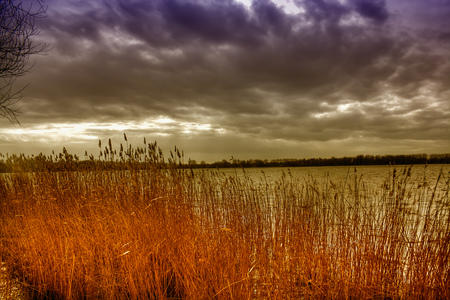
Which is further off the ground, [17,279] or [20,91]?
[20,91]

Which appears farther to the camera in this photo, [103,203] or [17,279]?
[103,203]

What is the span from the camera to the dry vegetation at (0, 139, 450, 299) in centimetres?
364

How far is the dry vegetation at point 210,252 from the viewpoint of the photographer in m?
3.64

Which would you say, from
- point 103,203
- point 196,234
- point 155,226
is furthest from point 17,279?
point 196,234

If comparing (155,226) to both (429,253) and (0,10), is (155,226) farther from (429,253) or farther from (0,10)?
(0,10)

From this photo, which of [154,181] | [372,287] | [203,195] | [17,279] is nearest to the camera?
[372,287]

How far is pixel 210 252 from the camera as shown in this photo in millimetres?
3951

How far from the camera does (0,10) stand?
18.7ft

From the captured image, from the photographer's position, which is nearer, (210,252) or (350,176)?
(210,252)

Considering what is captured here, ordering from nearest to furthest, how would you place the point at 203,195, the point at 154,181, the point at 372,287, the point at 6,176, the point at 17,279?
the point at 372,287 < the point at 17,279 < the point at 154,181 < the point at 203,195 < the point at 6,176

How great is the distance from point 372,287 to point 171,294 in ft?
8.66

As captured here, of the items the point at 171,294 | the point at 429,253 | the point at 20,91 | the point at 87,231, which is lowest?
the point at 171,294

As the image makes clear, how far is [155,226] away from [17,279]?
208cm

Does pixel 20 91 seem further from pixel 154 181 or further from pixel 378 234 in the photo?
pixel 378 234
